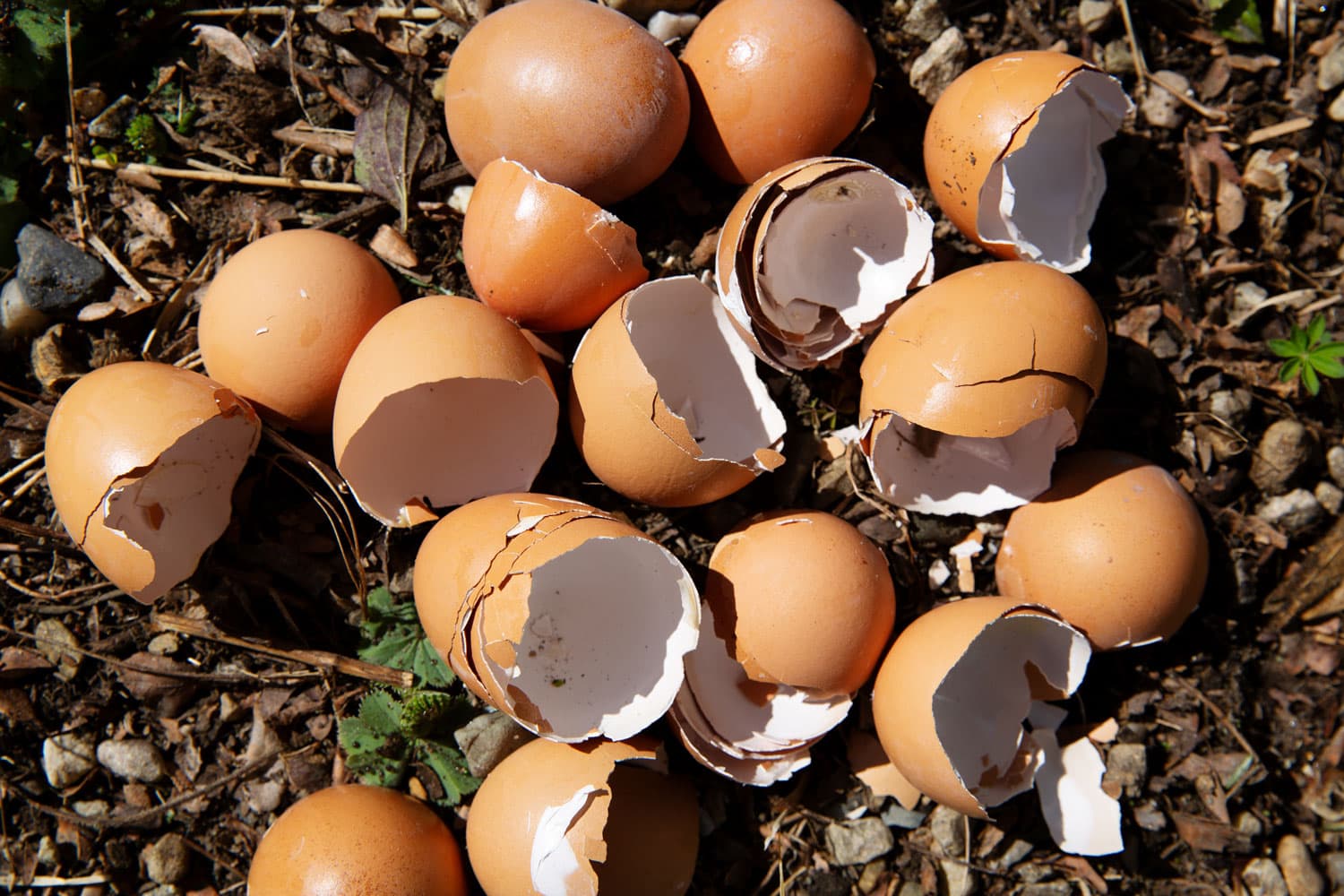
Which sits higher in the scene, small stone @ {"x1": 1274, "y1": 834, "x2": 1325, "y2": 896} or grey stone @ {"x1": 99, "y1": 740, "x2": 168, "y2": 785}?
grey stone @ {"x1": 99, "y1": 740, "x2": 168, "y2": 785}

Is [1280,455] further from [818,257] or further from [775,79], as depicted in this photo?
[775,79]

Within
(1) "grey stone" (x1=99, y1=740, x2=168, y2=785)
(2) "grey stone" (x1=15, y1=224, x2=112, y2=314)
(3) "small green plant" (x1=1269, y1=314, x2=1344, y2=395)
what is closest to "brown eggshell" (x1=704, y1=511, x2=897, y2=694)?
(3) "small green plant" (x1=1269, y1=314, x2=1344, y2=395)

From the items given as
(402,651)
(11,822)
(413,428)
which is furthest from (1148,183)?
(11,822)

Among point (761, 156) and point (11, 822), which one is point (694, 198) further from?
point (11, 822)

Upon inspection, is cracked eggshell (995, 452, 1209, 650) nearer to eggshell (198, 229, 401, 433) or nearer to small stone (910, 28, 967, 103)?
small stone (910, 28, 967, 103)

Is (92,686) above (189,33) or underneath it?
underneath

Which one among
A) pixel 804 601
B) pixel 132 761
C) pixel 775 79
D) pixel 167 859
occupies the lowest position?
pixel 167 859

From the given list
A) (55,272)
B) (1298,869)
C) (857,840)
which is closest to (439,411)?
(55,272)
